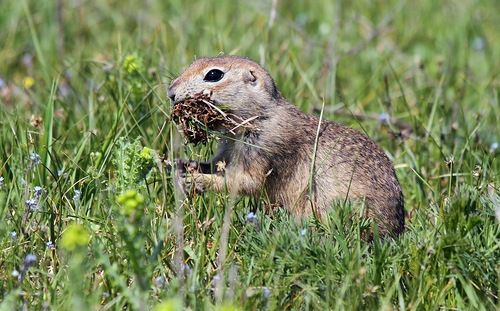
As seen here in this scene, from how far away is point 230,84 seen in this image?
4.97m

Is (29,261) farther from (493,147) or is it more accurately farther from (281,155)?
(493,147)

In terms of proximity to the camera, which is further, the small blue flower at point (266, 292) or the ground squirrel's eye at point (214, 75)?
the ground squirrel's eye at point (214, 75)

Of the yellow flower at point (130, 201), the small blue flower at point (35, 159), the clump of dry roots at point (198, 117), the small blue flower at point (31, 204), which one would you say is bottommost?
the small blue flower at point (31, 204)

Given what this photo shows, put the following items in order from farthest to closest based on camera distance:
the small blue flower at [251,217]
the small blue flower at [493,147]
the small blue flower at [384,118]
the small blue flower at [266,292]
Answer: the small blue flower at [384,118] < the small blue flower at [493,147] < the small blue flower at [251,217] < the small blue flower at [266,292]

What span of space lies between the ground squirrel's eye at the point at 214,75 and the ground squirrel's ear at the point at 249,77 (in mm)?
140

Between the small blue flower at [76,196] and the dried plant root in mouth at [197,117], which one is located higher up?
the dried plant root in mouth at [197,117]

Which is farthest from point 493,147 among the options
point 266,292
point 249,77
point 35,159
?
point 35,159

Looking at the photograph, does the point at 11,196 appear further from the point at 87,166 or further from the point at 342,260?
the point at 342,260

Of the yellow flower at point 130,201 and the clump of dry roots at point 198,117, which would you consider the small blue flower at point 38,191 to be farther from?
the yellow flower at point 130,201

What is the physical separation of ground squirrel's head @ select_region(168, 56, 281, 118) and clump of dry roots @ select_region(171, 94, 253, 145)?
53 millimetres

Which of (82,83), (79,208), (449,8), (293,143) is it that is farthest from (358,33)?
(79,208)

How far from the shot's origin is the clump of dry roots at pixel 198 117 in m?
4.71

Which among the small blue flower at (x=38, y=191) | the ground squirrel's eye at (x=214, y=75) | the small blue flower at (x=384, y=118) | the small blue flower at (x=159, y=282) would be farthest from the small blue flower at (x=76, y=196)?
the small blue flower at (x=384, y=118)

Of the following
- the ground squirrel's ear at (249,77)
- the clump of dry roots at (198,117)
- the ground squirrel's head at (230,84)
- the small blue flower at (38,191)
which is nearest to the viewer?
the small blue flower at (38,191)
